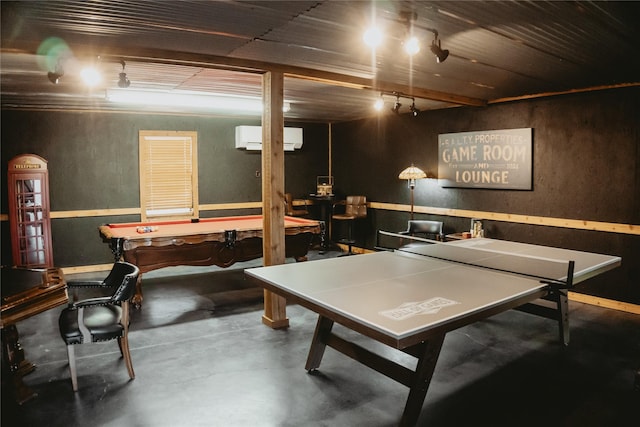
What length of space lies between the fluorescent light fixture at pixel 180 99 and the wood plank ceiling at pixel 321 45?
0.28 meters

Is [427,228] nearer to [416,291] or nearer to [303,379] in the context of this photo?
[303,379]

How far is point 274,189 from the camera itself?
4.43 metres

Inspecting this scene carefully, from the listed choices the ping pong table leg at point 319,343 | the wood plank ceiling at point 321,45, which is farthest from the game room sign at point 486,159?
the ping pong table leg at point 319,343

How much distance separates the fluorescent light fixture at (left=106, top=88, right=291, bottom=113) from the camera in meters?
5.84

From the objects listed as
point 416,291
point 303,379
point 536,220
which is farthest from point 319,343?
point 536,220

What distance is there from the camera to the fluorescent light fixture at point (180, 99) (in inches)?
230

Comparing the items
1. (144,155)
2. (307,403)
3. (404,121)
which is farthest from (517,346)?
(144,155)

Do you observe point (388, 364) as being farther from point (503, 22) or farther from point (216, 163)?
point (216, 163)

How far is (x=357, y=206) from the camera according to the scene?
8.46 meters

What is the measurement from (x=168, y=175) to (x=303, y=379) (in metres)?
5.42

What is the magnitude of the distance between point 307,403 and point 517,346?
2.12 meters

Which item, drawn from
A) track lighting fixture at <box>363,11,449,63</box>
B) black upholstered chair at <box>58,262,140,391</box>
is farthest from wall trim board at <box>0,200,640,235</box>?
black upholstered chair at <box>58,262,140,391</box>

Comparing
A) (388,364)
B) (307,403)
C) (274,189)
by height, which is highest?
(274,189)

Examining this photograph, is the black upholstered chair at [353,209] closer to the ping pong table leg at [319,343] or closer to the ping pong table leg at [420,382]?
the ping pong table leg at [319,343]
